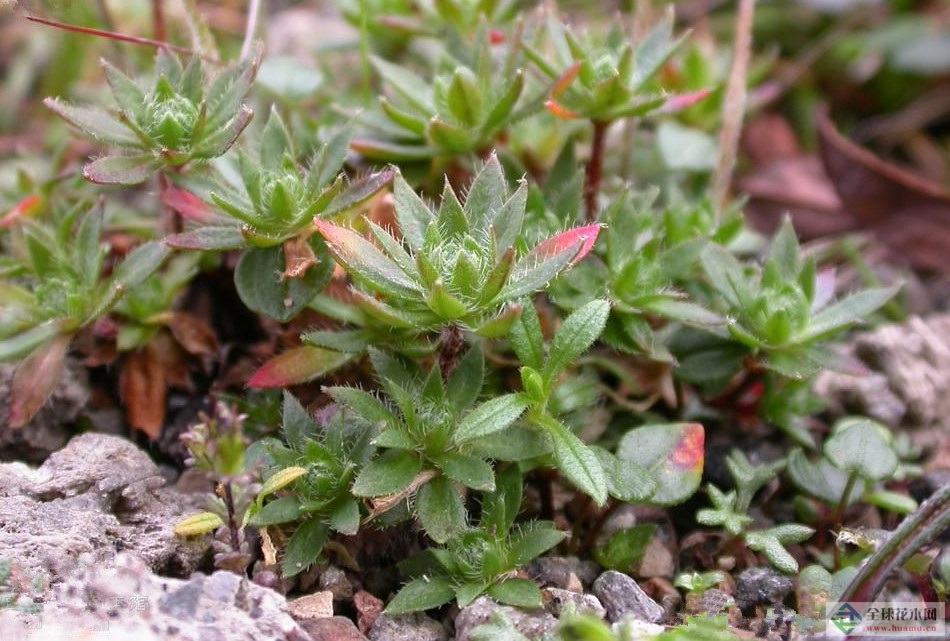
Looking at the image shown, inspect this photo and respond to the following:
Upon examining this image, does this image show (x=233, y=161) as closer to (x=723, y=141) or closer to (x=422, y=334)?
(x=422, y=334)

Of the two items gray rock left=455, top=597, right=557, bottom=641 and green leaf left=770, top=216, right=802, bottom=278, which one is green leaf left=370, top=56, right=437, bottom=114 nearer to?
green leaf left=770, top=216, right=802, bottom=278

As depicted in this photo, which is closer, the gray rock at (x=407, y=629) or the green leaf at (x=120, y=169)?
the gray rock at (x=407, y=629)

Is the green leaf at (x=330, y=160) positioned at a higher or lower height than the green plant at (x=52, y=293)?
higher

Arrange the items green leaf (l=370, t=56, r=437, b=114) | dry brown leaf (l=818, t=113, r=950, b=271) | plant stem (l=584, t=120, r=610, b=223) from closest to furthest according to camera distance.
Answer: green leaf (l=370, t=56, r=437, b=114) → plant stem (l=584, t=120, r=610, b=223) → dry brown leaf (l=818, t=113, r=950, b=271)

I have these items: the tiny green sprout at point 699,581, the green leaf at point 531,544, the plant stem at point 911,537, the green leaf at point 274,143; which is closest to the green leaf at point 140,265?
the green leaf at point 274,143

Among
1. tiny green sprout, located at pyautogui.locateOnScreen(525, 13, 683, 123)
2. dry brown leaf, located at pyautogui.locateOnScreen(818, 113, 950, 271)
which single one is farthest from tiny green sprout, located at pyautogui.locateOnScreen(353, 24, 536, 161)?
Answer: dry brown leaf, located at pyautogui.locateOnScreen(818, 113, 950, 271)

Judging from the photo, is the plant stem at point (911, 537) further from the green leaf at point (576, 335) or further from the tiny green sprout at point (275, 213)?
the tiny green sprout at point (275, 213)

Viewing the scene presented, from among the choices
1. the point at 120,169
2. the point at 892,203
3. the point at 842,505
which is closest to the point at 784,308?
the point at 842,505
